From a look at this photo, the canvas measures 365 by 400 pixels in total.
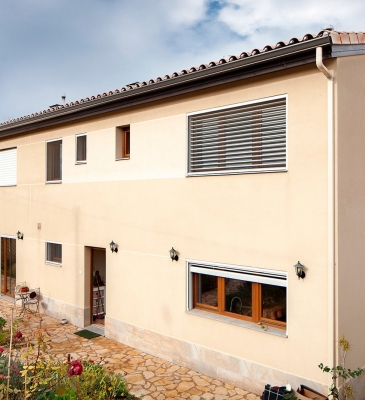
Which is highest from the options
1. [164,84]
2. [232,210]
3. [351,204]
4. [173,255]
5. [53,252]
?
[164,84]

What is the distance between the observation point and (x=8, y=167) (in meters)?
16.7

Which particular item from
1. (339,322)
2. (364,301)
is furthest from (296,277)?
(364,301)

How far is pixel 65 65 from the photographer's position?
94.6ft

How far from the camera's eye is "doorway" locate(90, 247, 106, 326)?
13.2 metres

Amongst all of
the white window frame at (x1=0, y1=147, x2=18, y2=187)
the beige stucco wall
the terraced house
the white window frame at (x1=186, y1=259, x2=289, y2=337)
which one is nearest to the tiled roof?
the terraced house

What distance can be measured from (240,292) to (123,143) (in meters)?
5.72

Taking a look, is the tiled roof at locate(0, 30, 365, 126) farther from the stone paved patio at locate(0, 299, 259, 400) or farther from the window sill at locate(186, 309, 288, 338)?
the stone paved patio at locate(0, 299, 259, 400)

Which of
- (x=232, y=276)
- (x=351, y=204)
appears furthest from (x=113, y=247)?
(x=351, y=204)

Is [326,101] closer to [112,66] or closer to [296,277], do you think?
[296,277]

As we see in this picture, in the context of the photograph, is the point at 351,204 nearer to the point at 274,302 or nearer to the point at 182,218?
the point at 274,302

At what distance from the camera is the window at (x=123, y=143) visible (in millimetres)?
11828

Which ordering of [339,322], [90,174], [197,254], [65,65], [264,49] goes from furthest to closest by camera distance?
[65,65], [90,174], [197,254], [264,49], [339,322]

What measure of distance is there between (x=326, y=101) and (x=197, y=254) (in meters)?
4.43

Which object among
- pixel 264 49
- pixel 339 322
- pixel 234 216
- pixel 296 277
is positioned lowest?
pixel 339 322
